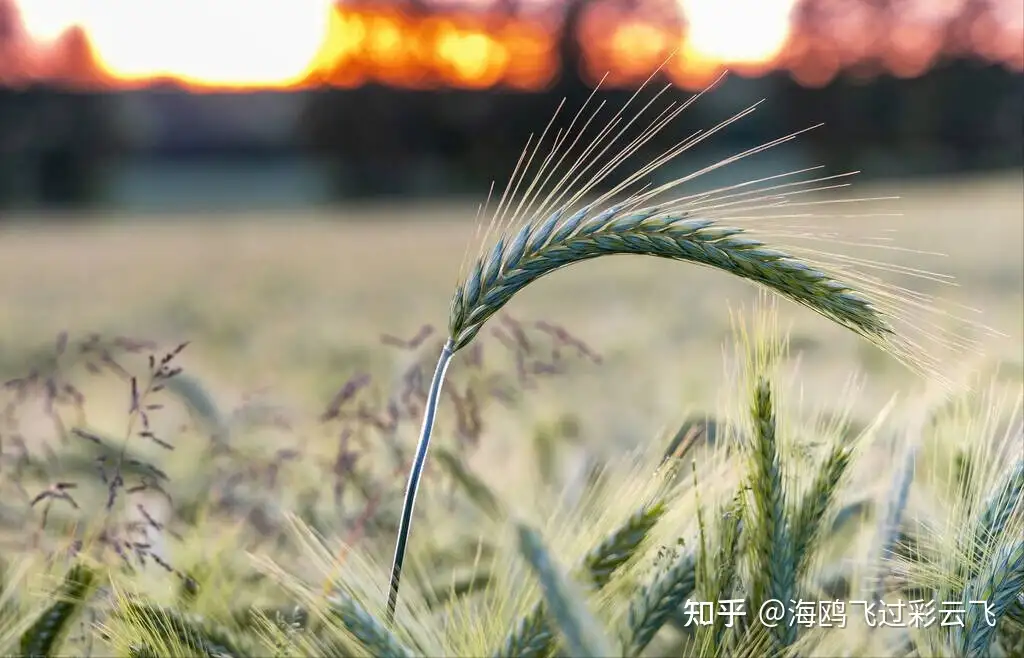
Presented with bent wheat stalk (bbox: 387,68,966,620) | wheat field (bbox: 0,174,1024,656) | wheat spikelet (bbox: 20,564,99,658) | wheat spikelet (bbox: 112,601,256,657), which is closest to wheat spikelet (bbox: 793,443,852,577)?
wheat field (bbox: 0,174,1024,656)

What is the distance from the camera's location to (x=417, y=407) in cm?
152

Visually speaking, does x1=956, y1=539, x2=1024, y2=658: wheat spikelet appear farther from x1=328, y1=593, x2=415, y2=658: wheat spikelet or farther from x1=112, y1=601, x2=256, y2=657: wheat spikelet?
x1=112, y1=601, x2=256, y2=657: wheat spikelet

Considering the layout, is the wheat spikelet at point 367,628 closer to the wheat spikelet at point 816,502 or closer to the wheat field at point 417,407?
the wheat field at point 417,407

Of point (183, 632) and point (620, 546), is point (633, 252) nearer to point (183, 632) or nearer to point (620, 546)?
point (620, 546)

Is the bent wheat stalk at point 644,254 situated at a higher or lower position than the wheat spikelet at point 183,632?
higher

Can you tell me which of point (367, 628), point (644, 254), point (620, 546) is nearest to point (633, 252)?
point (644, 254)

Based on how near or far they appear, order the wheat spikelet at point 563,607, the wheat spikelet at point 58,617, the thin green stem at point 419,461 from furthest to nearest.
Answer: the wheat spikelet at point 58,617
the thin green stem at point 419,461
the wheat spikelet at point 563,607

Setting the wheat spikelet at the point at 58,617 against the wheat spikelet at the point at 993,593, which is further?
the wheat spikelet at the point at 58,617

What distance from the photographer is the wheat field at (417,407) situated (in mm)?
849

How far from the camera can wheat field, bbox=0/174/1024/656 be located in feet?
2.79

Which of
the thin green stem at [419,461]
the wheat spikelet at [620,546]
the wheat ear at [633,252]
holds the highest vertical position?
the wheat ear at [633,252]

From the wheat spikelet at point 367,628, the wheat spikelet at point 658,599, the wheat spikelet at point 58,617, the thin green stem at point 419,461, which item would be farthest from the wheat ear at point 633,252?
the wheat spikelet at point 58,617

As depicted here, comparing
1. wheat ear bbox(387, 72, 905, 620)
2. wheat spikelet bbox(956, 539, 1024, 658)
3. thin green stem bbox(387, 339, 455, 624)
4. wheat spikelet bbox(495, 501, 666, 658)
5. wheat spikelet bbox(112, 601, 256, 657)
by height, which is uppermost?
wheat ear bbox(387, 72, 905, 620)

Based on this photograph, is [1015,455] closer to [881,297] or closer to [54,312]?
[881,297]
